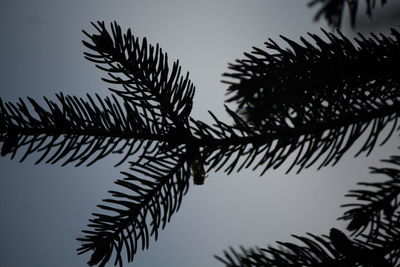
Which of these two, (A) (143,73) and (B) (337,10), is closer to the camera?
(A) (143,73)

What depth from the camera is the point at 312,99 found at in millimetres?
538

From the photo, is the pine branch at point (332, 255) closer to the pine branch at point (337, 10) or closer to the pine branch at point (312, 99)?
the pine branch at point (312, 99)

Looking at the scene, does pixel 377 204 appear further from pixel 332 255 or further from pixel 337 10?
pixel 337 10

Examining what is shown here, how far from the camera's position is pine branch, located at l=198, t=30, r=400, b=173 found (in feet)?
1.53

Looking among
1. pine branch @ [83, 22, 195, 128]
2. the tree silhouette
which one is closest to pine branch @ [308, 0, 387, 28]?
the tree silhouette

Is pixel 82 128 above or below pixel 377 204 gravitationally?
above

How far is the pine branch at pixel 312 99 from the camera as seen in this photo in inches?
18.4

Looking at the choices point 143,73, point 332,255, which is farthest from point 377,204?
point 143,73

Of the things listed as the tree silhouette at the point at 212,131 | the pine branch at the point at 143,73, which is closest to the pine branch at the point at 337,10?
the tree silhouette at the point at 212,131

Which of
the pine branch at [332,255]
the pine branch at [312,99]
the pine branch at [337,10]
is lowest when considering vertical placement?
the pine branch at [332,255]

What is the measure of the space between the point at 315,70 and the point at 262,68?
5.3 inches

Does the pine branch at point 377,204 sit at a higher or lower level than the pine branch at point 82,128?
lower

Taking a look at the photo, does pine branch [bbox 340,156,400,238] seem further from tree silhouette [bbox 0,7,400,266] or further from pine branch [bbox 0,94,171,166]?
pine branch [bbox 0,94,171,166]

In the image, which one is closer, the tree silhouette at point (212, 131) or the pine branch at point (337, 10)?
the tree silhouette at point (212, 131)
